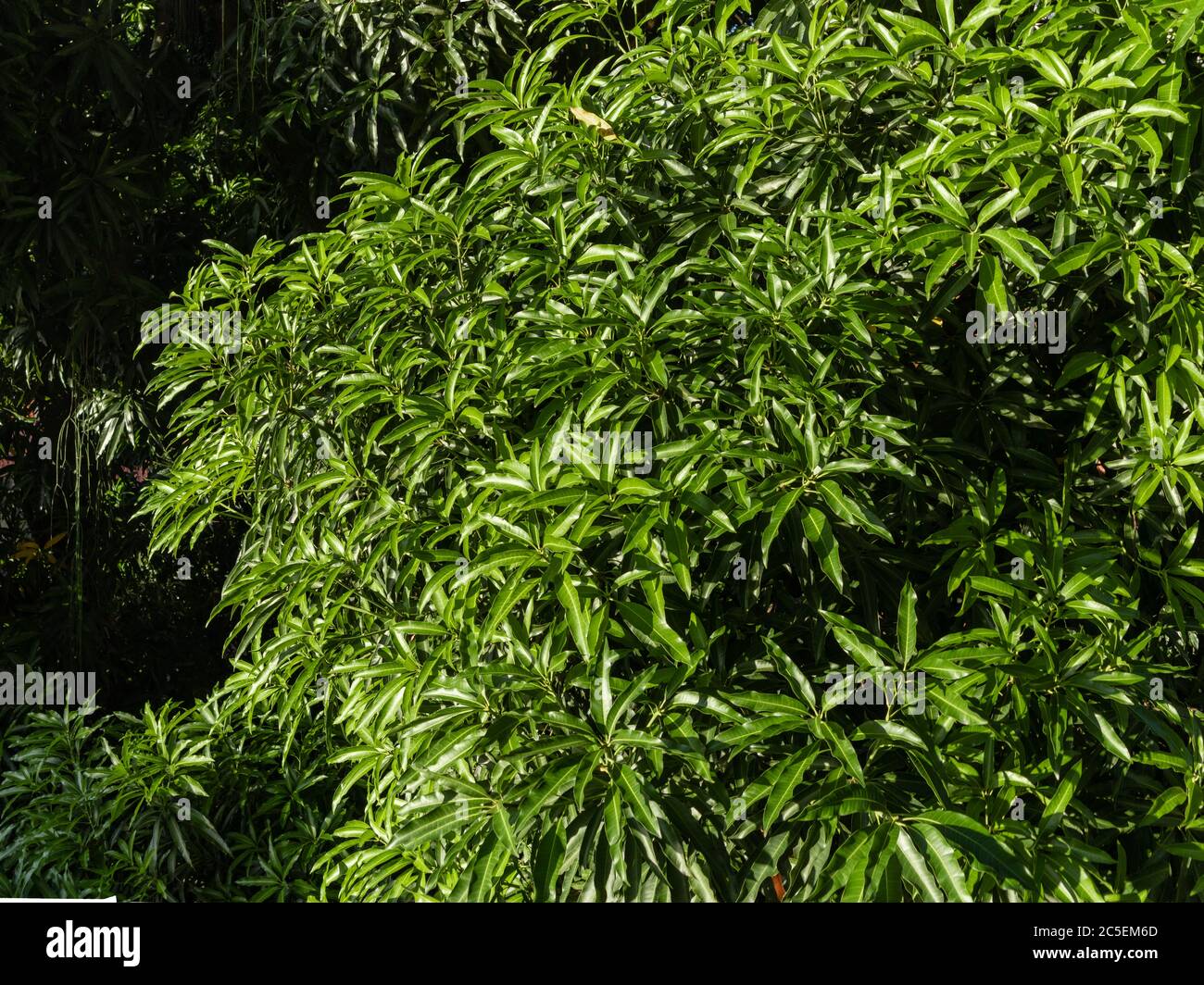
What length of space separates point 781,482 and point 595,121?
2.75 feet

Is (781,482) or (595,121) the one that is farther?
(595,121)

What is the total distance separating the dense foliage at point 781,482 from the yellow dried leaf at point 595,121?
2 cm

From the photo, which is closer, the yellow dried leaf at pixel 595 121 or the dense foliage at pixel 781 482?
the dense foliage at pixel 781 482

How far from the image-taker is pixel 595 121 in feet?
6.43

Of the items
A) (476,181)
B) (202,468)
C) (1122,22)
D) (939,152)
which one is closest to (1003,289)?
(939,152)

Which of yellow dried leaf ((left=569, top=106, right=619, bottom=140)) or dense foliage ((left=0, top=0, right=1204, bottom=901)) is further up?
yellow dried leaf ((left=569, top=106, right=619, bottom=140))

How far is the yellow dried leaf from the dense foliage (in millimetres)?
20

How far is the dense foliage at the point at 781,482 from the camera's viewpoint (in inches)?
55.9

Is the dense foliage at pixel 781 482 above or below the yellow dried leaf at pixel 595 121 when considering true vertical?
below

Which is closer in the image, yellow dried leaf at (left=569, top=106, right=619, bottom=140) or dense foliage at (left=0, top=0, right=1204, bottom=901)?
dense foliage at (left=0, top=0, right=1204, bottom=901)

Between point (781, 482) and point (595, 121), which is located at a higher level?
point (595, 121)

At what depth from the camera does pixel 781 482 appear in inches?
57.7

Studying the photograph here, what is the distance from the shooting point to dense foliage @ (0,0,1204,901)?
142cm

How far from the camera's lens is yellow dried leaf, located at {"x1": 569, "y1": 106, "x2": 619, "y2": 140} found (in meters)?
1.95
